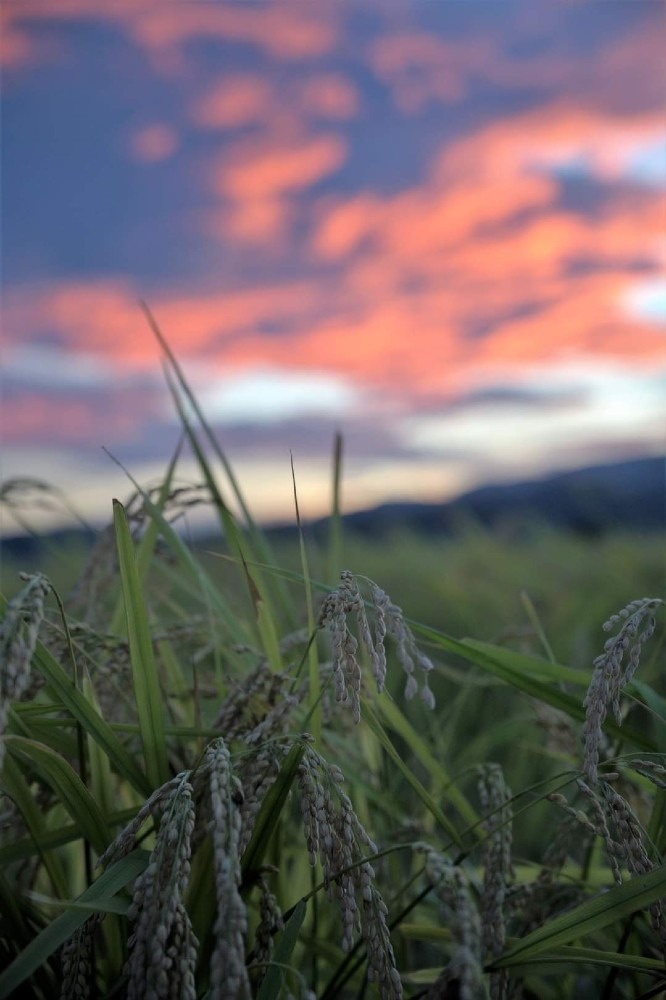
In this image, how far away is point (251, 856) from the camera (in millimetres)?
1140

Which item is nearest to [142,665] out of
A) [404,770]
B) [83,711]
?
[83,711]

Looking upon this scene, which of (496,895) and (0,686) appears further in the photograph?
(496,895)

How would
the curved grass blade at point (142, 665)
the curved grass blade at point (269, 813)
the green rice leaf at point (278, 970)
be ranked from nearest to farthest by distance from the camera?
the green rice leaf at point (278, 970) < the curved grass blade at point (269, 813) < the curved grass blade at point (142, 665)

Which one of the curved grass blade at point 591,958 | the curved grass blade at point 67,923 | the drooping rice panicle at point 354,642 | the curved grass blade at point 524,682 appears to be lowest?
the curved grass blade at point 591,958

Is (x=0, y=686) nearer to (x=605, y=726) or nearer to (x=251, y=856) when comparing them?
(x=251, y=856)

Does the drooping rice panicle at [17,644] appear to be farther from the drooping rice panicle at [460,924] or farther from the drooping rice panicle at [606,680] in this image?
the drooping rice panicle at [606,680]

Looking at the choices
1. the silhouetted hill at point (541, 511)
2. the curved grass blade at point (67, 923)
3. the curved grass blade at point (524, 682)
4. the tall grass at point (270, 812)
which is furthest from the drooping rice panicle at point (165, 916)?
the silhouetted hill at point (541, 511)

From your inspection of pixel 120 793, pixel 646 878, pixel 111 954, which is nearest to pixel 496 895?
pixel 646 878

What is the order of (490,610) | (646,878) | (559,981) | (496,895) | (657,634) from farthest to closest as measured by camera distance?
(490,610), (657,634), (559,981), (496,895), (646,878)

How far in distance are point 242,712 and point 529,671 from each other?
48cm

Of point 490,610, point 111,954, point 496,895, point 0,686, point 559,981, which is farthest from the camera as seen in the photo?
point 490,610

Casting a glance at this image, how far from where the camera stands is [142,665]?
1.19 m

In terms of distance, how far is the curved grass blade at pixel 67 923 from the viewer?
2.91 feet

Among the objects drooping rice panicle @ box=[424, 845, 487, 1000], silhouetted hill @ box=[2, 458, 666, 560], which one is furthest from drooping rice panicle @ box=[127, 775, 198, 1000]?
silhouetted hill @ box=[2, 458, 666, 560]
